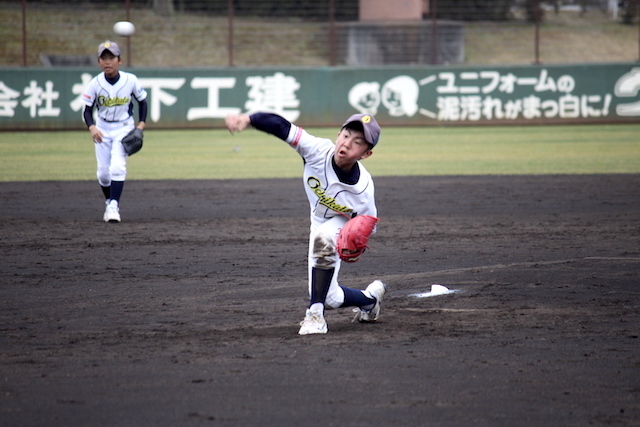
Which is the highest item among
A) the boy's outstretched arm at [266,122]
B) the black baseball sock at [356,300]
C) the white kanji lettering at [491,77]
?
the boy's outstretched arm at [266,122]

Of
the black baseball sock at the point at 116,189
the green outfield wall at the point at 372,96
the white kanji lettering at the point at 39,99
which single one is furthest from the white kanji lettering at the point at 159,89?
the black baseball sock at the point at 116,189

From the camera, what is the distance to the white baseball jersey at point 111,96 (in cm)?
1002

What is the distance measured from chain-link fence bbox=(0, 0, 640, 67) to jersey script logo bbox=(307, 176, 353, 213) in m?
19.3

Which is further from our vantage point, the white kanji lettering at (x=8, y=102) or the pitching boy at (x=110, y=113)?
the white kanji lettering at (x=8, y=102)

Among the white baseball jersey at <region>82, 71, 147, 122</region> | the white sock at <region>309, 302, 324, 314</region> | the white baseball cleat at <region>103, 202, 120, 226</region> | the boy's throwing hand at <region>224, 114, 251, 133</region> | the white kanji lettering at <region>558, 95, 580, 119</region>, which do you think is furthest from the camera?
the white kanji lettering at <region>558, 95, 580, 119</region>

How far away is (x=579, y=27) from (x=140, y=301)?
1226 inches

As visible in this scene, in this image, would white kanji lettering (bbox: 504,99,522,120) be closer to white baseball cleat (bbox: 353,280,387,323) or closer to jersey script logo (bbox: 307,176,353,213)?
white baseball cleat (bbox: 353,280,387,323)

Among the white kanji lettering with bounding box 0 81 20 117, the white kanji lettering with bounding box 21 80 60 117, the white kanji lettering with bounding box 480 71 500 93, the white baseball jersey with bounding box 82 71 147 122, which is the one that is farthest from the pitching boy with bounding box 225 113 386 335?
the white kanji lettering with bounding box 480 71 500 93

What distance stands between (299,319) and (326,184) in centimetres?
106

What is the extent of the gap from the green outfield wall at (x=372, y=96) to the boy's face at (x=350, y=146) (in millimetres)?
17034

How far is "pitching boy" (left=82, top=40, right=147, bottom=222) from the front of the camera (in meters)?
9.94

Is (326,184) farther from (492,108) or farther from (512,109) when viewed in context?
(512,109)

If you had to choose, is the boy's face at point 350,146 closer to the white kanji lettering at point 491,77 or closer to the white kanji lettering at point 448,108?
the white kanji lettering at point 448,108

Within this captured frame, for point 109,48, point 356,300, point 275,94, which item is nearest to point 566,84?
point 275,94
